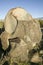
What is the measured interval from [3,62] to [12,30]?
2276 mm

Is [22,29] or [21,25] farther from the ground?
[21,25]

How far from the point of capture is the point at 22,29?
11.1 m

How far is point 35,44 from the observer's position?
450 inches

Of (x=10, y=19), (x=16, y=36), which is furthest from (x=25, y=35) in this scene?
(x=10, y=19)

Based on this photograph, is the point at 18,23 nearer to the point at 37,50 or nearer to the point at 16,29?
the point at 16,29

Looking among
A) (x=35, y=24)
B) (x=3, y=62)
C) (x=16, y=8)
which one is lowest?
(x=3, y=62)

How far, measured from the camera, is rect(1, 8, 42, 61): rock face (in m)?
11.1

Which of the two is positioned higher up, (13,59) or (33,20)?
(33,20)

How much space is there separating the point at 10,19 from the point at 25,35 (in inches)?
47.4

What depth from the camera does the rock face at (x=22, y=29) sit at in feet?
36.4

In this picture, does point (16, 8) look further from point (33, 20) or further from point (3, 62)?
point (3, 62)

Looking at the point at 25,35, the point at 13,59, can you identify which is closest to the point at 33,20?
the point at 25,35

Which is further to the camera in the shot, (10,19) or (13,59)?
(10,19)

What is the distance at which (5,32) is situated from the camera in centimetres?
1126
